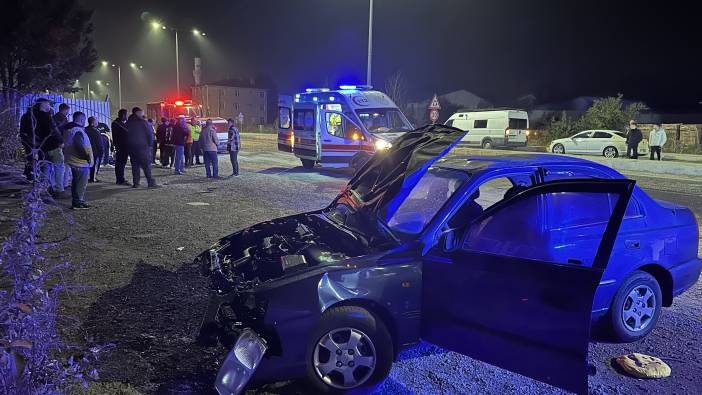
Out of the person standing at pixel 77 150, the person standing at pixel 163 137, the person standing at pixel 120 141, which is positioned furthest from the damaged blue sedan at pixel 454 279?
the person standing at pixel 163 137

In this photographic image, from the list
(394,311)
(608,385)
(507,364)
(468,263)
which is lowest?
(608,385)

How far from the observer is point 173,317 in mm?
4340

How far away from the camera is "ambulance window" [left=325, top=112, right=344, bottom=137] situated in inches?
558

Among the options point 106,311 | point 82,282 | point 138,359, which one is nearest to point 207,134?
point 82,282

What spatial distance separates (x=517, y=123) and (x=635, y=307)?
82.3 feet

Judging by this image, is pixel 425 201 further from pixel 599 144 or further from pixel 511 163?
pixel 599 144

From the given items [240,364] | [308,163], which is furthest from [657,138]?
[240,364]

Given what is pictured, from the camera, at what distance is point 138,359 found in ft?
11.8

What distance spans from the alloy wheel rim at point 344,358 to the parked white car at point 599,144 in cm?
2313

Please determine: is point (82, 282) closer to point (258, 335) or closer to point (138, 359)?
point (138, 359)

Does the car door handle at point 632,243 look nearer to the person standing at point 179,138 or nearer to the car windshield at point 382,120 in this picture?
the car windshield at point 382,120

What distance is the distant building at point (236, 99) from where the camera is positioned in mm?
76000

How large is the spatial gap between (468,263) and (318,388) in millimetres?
1246

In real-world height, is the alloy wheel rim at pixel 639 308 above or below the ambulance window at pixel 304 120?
below
